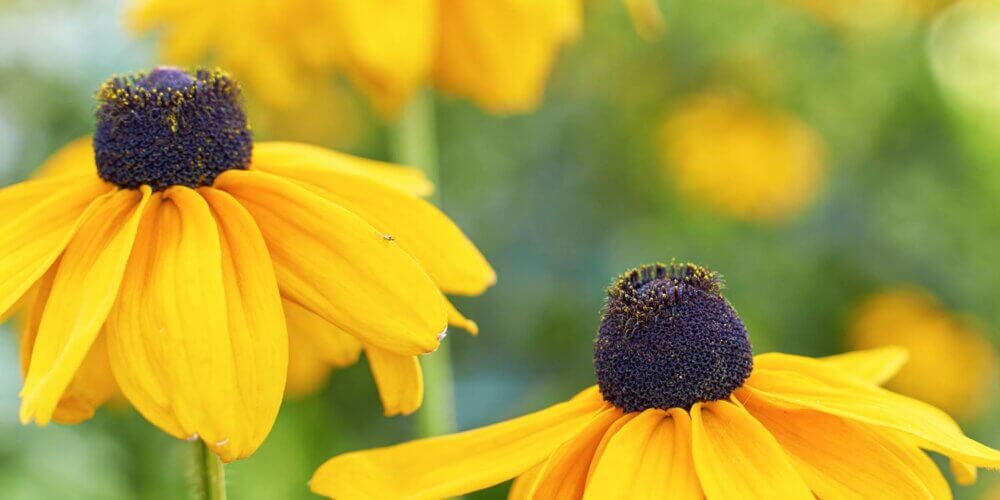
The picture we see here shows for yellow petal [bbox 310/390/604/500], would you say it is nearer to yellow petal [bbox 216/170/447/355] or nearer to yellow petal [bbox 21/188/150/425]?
yellow petal [bbox 216/170/447/355]

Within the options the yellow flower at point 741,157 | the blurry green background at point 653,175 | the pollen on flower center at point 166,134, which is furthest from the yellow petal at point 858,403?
the yellow flower at point 741,157

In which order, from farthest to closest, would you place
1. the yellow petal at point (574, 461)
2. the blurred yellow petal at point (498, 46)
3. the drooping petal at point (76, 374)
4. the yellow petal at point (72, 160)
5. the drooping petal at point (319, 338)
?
the blurred yellow petal at point (498, 46)
the yellow petal at point (72, 160)
the drooping petal at point (319, 338)
the drooping petal at point (76, 374)
the yellow petal at point (574, 461)

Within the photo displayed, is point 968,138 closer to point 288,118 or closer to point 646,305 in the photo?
point 288,118

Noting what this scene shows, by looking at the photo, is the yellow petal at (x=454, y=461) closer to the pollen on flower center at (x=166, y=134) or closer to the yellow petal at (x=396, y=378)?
the yellow petal at (x=396, y=378)

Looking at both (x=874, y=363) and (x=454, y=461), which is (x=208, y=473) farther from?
(x=874, y=363)

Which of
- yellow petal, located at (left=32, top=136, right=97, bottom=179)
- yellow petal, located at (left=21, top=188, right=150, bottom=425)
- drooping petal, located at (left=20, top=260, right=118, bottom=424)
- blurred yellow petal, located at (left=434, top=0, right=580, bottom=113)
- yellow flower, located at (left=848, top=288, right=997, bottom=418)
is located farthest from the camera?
yellow flower, located at (left=848, top=288, right=997, bottom=418)

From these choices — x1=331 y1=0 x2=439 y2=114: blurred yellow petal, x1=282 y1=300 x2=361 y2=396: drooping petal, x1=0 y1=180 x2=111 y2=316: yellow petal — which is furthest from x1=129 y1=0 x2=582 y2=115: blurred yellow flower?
x1=0 y1=180 x2=111 y2=316: yellow petal

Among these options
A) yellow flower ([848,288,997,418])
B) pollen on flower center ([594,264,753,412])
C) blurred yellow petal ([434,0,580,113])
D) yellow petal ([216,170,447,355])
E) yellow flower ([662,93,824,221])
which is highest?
blurred yellow petal ([434,0,580,113])
